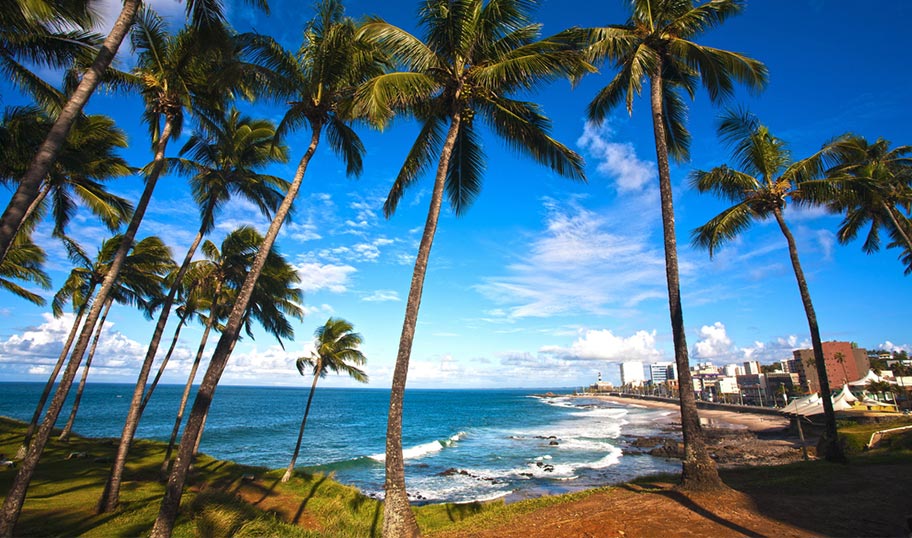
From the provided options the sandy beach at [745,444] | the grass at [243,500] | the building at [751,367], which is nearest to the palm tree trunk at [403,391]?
the grass at [243,500]

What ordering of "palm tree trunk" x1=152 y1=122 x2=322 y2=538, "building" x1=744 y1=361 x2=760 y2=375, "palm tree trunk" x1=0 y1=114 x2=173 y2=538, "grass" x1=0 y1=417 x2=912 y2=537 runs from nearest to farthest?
"palm tree trunk" x1=152 y1=122 x2=322 y2=538, "palm tree trunk" x1=0 y1=114 x2=173 y2=538, "grass" x1=0 y1=417 x2=912 y2=537, "building" x1=744 y1=361 x2=760 y2=375

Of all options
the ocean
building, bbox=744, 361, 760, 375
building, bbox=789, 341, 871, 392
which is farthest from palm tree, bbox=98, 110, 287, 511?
building, bbox=744, 361, 760, 375

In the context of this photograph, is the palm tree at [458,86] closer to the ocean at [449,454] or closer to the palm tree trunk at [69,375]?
the palm tree trunk at [69,375]

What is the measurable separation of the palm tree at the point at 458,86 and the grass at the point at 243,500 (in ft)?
19.0

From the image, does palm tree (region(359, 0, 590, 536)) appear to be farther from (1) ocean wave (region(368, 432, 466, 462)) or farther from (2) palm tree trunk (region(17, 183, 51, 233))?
(1) ocean wave (region(368, 432, 466, 462))

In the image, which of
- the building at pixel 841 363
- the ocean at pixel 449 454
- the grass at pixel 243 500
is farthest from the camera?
the building at pixel 841 363

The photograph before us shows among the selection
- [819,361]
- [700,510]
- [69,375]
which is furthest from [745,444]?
[69,375]

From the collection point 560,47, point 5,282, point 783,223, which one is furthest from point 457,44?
point 5,282

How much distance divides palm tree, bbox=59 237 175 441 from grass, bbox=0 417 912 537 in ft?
24.0

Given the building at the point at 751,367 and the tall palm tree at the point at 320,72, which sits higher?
the tall palm tree at the point at 320,72

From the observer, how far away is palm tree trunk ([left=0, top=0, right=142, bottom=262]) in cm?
615

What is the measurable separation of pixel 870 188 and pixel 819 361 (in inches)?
231

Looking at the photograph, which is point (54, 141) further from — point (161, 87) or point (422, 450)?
point (422, 450)

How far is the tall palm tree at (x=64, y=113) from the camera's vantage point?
617cm
